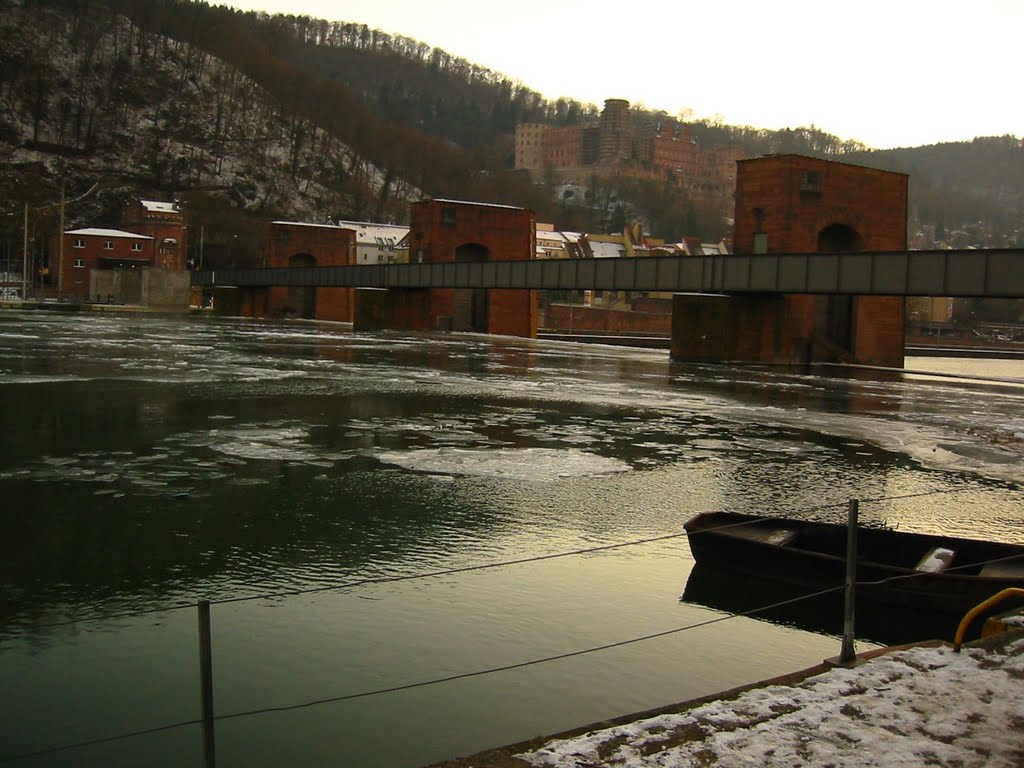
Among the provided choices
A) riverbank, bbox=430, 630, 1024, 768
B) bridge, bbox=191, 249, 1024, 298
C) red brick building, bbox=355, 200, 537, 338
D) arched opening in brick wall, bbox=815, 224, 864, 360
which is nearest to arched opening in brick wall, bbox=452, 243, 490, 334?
red brick building, bbox=355, 200, 537, 338

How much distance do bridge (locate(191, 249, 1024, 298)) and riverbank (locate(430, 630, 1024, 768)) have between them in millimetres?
29789

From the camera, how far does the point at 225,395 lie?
2433cm

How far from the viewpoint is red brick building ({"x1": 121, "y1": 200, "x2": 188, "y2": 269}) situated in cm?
12138

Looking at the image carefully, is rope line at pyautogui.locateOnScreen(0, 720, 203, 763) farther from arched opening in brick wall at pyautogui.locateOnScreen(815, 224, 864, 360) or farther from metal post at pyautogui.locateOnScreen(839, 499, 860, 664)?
arched opening in brick wall at pyautogui.locateOnScreen(815, 224, 864, 360)

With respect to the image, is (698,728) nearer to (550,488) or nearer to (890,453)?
(550,488)

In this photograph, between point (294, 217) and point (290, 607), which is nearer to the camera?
point (290, 607)

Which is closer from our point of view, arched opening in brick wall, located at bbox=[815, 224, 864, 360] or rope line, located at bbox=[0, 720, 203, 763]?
rope line, located at bbox=[0, 720, 203, 763]

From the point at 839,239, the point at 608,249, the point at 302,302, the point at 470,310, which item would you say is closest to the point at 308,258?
the point at 302,302

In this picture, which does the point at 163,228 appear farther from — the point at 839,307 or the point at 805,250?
the point at 805,250

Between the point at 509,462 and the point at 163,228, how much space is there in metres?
119

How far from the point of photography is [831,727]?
18.5 ft

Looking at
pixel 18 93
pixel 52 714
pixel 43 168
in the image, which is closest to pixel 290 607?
pixel 52 714

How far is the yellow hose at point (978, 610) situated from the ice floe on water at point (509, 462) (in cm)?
779

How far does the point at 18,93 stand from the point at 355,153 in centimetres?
5797
